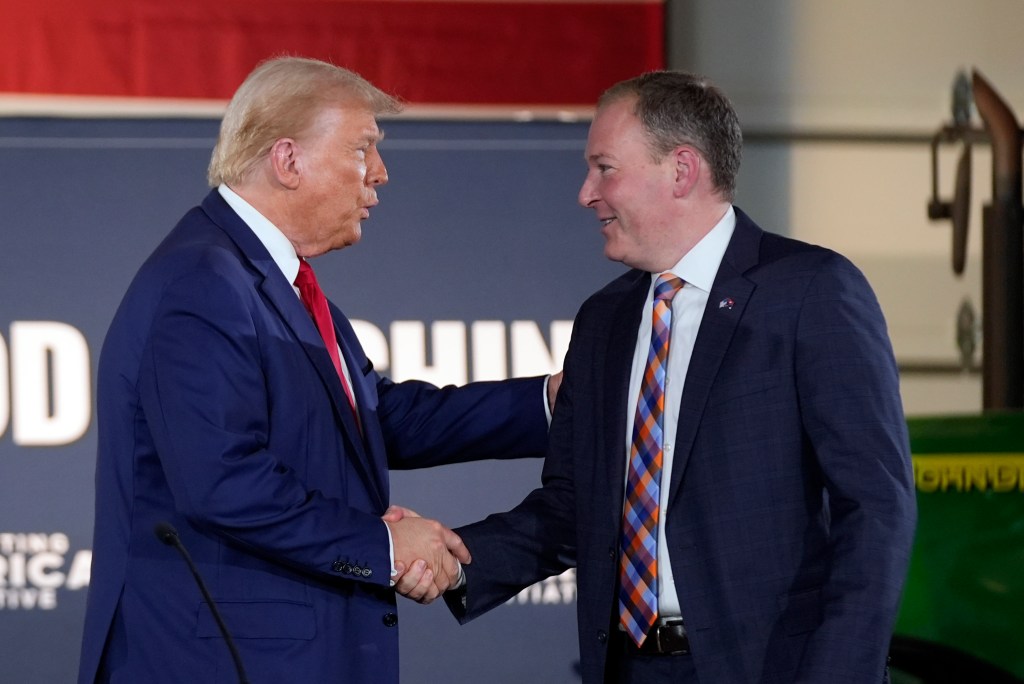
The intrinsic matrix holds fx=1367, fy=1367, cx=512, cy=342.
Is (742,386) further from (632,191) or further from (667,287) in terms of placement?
(632,191)

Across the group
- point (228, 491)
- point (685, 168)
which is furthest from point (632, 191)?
point (228, 491)

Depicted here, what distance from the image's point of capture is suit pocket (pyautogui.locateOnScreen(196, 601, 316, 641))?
A: 7.32ft

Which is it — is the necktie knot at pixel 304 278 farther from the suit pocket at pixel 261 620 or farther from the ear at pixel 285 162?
the suit pocket at pixel 261 620

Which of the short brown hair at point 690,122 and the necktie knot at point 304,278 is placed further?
the necktie knot at point 304,278

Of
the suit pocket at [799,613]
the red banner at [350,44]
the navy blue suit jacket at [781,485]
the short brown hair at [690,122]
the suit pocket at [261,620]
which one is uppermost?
the red banner at [350,44]

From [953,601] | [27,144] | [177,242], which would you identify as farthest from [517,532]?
[27,144]

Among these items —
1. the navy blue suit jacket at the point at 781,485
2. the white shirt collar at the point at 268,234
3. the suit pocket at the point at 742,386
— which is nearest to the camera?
the navy blue suit jacket at the point at 781,485

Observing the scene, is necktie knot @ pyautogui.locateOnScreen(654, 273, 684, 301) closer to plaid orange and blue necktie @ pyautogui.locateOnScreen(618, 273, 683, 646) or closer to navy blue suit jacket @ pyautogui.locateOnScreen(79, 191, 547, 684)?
plaid orange and blue necktie @ pyautogui.locateOnScreen(618, 273, 683, 646)

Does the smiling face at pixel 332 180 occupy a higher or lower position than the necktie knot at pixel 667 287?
higher

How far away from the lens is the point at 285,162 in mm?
2570

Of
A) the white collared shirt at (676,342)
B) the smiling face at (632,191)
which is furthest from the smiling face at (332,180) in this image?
the white collared shirt at (676,342)

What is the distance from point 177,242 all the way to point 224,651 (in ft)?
2.36

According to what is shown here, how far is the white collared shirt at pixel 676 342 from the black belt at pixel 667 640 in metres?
0.02

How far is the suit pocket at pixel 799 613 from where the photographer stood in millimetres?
2025
